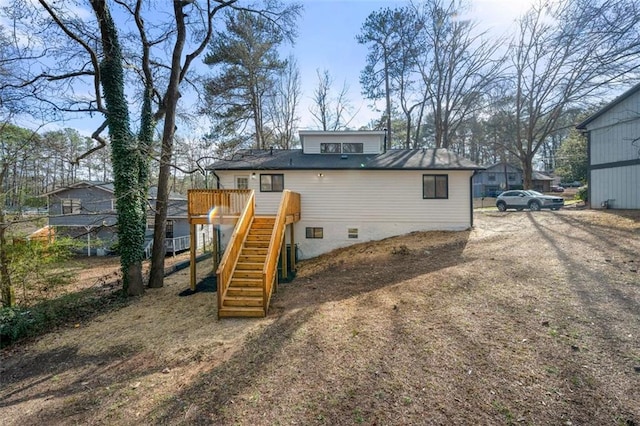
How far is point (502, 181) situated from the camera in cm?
4078

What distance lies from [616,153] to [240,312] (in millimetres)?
19071

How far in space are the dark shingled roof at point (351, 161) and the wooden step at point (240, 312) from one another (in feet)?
21.6

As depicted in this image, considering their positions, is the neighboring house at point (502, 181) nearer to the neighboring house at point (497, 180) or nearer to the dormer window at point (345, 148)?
the neighboring house at point (497, 180)

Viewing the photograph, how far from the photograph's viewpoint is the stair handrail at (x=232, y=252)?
6969mm

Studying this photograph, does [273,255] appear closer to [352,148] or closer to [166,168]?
[166,168]

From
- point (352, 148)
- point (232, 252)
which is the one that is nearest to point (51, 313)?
point (232, 252)

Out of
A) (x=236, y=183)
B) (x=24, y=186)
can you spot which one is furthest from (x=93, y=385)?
(x=236, y=183)

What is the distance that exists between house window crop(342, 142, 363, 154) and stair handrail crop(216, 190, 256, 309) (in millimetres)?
6438

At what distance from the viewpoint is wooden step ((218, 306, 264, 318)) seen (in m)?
6.83

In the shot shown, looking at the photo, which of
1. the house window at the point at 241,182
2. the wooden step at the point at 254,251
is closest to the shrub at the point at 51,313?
the wooden step at the point at 254,251

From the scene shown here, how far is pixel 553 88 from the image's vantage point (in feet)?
69.2

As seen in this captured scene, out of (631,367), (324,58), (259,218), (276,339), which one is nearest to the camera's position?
(631,367)

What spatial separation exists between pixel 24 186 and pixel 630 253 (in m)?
17.5

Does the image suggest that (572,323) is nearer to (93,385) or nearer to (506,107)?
(93,385)
